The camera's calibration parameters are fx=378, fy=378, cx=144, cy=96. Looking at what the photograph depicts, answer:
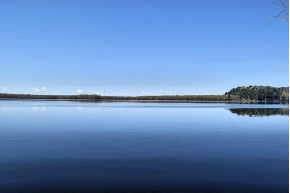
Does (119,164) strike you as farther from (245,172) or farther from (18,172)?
(245,172)

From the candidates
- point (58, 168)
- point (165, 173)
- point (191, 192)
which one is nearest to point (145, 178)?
point (165, 173)

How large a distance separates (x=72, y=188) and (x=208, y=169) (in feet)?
20.2

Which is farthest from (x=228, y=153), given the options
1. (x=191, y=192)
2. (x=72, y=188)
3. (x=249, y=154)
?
(x=72, y=188)

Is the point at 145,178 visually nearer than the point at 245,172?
Yes

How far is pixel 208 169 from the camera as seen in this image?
16188 mm

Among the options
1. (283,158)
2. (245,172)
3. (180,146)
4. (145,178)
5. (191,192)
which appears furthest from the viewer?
(180,146)

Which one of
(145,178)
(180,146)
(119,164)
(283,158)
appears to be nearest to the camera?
(145,178)

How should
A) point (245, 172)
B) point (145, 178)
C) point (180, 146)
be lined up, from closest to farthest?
point (145, 178), point (245, 172), point (180, 146)

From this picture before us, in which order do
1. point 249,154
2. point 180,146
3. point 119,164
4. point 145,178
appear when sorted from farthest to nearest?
point 180,146 → point 249,154 → point 119,164 → point 145,178

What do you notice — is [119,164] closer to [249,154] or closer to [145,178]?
[145,178]

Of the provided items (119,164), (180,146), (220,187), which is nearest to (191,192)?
(220,187)

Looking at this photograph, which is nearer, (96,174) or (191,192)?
(191,192)

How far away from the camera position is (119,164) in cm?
1711

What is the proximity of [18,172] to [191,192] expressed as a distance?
23.3 ft
